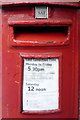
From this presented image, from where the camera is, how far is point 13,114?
2586 mm

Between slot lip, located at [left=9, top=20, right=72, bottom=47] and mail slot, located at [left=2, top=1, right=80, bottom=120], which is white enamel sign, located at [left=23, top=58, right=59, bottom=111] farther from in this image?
slot lip, located at [left=9, top=20, right=72, bottom=47]

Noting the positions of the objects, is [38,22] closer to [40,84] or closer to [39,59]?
[39,59]

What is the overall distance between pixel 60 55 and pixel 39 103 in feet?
1.78

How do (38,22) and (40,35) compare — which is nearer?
(38,22)

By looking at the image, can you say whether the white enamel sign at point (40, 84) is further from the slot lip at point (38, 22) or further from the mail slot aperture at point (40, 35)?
the slot lip at point (38, 22)

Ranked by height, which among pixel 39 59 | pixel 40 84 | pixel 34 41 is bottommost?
pixel 40 84

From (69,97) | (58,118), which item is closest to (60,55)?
(69,97)

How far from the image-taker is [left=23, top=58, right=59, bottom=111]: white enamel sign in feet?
8.09

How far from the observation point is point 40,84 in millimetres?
2492

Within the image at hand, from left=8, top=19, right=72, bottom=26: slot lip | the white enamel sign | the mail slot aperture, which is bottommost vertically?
the white enamel sign

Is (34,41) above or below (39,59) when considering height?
above

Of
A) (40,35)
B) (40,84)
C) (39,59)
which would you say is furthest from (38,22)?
(40,84)

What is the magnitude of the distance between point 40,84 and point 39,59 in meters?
0.26

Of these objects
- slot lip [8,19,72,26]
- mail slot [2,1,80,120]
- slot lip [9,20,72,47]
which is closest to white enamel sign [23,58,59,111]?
mail slot [2,1,80,120]
